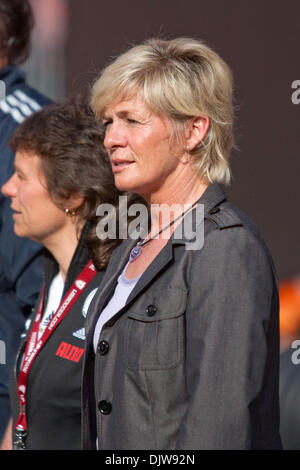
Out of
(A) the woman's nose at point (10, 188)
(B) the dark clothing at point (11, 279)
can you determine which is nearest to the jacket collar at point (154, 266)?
(A) the woman's nose at point (10, 188)

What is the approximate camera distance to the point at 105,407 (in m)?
2.22

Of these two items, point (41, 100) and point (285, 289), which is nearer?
point (41, 100)

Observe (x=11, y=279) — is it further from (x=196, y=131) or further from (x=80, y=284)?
(x=196, y=131)

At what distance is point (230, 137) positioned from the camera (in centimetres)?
237

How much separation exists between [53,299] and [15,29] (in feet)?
4.51

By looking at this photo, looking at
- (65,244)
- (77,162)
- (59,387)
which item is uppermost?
(77,162)

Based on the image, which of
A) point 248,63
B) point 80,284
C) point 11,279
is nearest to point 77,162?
point 80,284

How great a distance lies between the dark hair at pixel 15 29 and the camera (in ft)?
11.9

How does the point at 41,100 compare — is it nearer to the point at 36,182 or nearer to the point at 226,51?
the point at 36,182

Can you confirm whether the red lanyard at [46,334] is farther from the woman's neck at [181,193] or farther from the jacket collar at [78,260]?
the woman's neck at [181,193]

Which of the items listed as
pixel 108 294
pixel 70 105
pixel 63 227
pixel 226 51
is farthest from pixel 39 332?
pixel 226 51

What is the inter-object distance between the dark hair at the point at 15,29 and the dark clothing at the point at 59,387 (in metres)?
1.39

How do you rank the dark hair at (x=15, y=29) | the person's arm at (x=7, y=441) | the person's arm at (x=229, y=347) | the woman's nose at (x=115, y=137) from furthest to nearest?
1. the dark hair at (x=15, y=29)
2. the person's arm at (x=7, y=441)
3. the woman's nose at (x=115, y=137)
4. the person's arm at (x=229, y=347)
